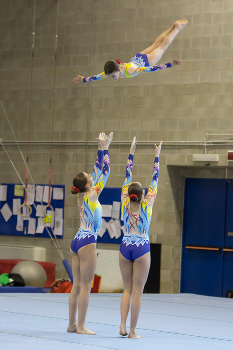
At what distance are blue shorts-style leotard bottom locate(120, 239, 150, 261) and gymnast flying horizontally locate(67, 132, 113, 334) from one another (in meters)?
0.28

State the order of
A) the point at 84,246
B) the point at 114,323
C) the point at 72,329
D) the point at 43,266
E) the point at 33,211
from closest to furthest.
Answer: the point at 84,246, the point at 72,329, the point at 114,323, the point at 43,266, the point at 33,211

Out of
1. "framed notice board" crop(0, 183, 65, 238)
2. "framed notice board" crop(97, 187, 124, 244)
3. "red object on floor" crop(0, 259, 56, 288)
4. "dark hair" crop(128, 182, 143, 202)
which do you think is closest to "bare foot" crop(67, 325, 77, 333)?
"dark hair" crop(128, 182, 143, 202)

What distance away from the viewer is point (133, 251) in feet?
19.6

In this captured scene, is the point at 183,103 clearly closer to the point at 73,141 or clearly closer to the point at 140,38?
the point at 140,38

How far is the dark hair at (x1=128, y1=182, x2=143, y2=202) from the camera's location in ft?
19.8

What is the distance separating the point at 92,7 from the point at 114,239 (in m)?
4.89

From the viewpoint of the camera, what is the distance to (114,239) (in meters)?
12.9

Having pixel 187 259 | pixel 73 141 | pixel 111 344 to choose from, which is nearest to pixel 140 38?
pixel 73 141

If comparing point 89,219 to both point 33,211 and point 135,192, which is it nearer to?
point 135,192

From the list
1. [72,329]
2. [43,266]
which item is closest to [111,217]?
[43,266]

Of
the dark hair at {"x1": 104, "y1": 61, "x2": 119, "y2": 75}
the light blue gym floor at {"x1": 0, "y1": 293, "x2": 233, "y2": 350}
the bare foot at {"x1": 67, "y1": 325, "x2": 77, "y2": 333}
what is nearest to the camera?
the light blue gym floor at {"x1": 0, "y1": 293, "x2": 233, "y2": 350}

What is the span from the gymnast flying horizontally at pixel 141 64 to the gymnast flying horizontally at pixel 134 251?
205 cm

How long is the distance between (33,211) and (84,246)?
799 centimetres

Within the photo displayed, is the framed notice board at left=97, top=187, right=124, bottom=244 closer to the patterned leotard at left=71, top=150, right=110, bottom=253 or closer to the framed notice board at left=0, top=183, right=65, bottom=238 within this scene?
the framed notice board at left=0, top=183, right=65, bottom=238
